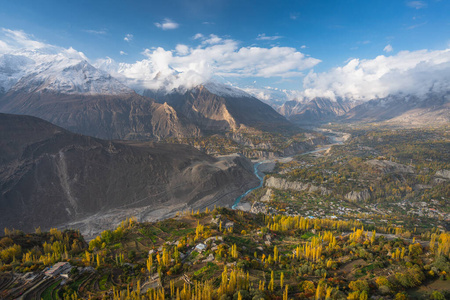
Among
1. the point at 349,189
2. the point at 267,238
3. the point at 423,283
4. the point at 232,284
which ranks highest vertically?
the point at 232,284

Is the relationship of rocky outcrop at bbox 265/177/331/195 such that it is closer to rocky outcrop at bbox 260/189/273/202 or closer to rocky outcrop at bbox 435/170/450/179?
rocky outcrop at bbox 260/189/273/202

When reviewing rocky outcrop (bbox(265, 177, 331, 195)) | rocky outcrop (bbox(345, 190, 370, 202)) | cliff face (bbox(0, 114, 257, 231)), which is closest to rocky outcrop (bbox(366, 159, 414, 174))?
rocky outcrop (bbox(345, 190, 370, 202))

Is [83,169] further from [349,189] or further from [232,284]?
[349,189]

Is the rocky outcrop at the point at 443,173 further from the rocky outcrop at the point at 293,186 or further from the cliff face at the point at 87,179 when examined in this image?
the cliff face at the point at 87,179

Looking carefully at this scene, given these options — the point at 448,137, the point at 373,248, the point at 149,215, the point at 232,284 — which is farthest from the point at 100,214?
the point at 448,137

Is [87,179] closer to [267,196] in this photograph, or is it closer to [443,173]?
[267,196]
